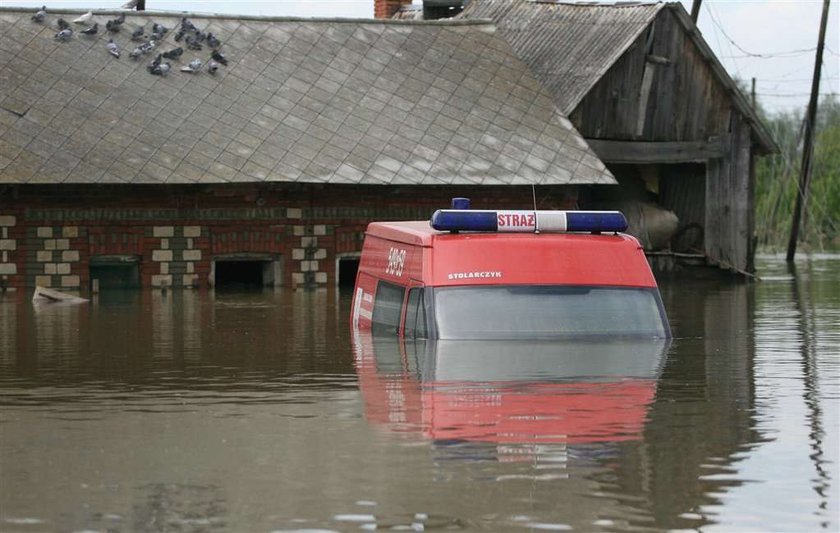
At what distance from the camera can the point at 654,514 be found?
792 cm

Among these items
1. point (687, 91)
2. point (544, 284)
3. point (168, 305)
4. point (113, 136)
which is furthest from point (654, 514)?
point (687, 91)

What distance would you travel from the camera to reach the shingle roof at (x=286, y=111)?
29062mm

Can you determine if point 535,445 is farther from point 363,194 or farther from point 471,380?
point 363,194

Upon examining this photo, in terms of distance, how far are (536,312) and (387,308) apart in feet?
6.90

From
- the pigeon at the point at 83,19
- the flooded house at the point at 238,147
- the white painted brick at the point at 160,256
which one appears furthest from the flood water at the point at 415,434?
the pigeon at the point at 83,19

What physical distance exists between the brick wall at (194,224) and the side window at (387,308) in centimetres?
1320

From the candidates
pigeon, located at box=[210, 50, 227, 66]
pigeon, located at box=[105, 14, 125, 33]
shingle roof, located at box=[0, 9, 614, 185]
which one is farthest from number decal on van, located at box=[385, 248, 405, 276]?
pigeon, located at box=[105, 14, 125, 33]

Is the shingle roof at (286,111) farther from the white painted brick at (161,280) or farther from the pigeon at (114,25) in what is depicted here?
the white painted brick at (161,280)

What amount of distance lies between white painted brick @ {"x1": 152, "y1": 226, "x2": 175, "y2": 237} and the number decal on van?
14.1 m

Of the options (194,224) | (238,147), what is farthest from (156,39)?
(194,224)

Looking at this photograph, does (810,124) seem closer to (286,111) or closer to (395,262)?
(286,111)

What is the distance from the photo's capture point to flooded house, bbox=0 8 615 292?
28938mm

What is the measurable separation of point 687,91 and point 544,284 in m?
20.7

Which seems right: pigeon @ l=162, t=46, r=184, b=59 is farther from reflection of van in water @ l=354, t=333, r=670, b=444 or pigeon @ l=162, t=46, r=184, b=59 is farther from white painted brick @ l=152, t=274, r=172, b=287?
reflection of van in water @ l=354, t=333, r=670, b=444
